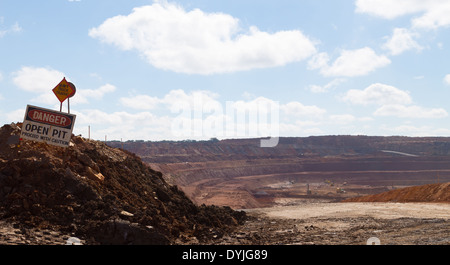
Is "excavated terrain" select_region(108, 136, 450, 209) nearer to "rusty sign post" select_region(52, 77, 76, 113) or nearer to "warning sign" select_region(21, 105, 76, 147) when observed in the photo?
"rusty sign post" select_region(52, 77, 76, 113)

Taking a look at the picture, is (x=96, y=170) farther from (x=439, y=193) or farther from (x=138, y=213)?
(x=439, y=193)

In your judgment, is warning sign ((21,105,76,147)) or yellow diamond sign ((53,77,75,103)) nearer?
warning sign ((21,105,76,147))

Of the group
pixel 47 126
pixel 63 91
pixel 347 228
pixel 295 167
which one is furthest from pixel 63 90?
pixel 295 167

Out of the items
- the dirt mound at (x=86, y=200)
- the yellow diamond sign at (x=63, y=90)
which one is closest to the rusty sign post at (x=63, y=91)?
the yellow diamond sign at (x=63, y=90)

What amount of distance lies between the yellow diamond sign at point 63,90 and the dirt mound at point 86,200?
2056 millimetres

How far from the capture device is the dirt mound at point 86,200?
469 inches

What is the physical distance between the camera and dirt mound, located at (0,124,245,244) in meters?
11.9

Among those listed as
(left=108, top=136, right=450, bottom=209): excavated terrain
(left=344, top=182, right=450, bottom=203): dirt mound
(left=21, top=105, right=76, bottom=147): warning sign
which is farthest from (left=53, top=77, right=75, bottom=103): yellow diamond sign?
(left=108, top=136, right=450, bottom=209): excavated terrain

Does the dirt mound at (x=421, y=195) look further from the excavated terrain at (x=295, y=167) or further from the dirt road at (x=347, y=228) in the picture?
the excavated terrain at (x=295, y=167)

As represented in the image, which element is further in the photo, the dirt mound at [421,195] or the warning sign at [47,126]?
the dirt mound at [421,195]

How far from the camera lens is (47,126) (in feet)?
50.5

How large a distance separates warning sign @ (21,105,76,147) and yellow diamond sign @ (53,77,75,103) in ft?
4.78

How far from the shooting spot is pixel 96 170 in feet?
51.3
